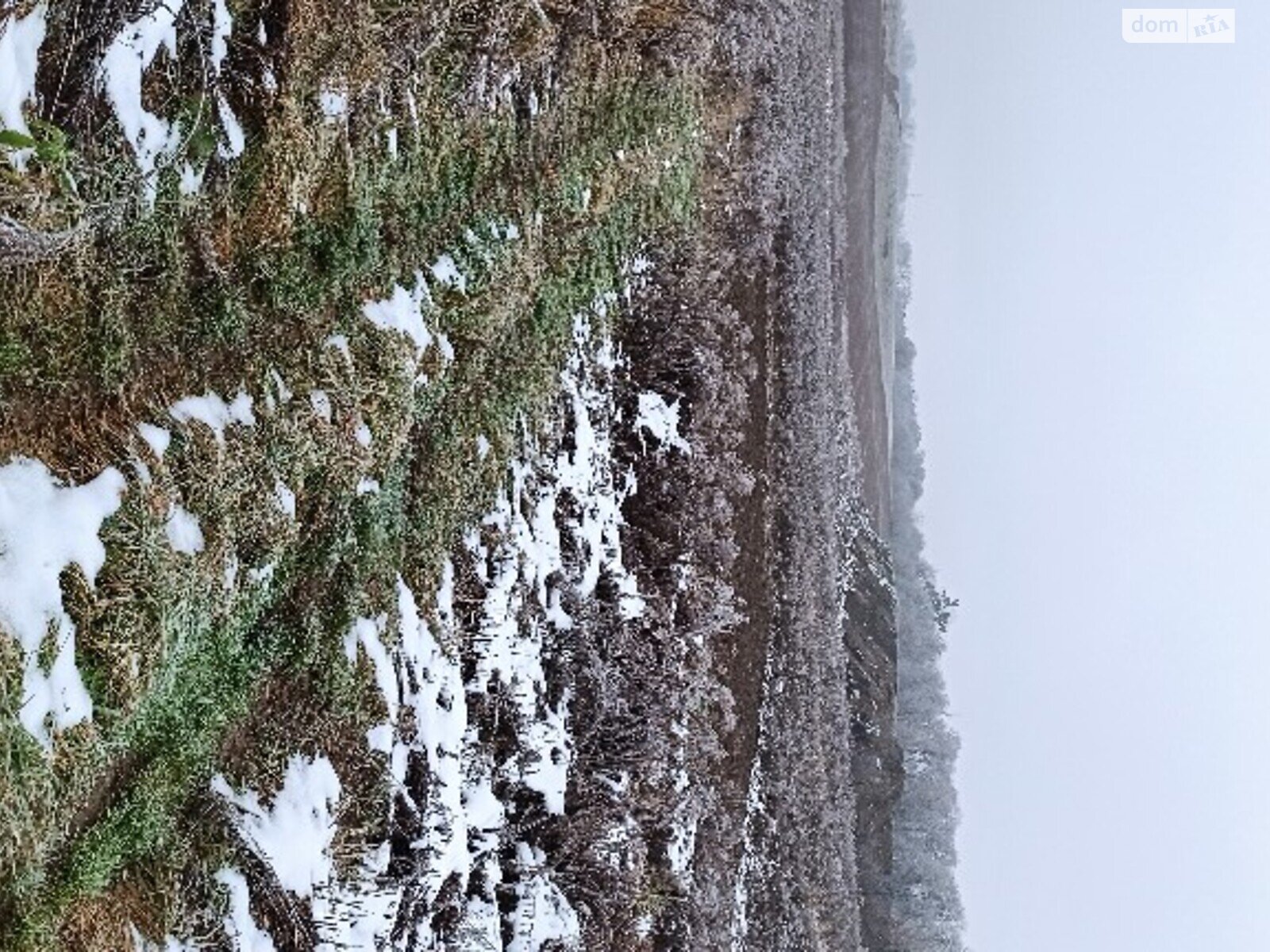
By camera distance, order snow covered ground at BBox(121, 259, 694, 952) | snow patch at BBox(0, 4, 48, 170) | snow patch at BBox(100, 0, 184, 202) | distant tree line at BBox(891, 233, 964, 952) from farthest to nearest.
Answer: distant tree line at BBox(891, 233, 964, 952) → snow covered ground at BBox(121, 259, 694, 952) → snow patch at BBox(100, 0, 184, 202) → snow patch at BBox(0, 4, 48, 170)

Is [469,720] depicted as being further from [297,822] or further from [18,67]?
[18,67]

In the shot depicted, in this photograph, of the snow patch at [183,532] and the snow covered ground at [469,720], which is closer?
the snow patch at [183,532]

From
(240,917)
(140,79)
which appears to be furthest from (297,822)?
(140,79)

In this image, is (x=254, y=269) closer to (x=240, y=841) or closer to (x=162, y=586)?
(x=162, y=586)

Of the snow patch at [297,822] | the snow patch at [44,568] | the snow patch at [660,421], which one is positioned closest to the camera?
the snow patch at [44,568]

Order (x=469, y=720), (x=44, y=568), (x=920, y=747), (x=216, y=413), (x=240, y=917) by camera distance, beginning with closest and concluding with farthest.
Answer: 1. (x=44, y=568)
2. (x=240, y=917)
3. (x=216, y=413)
4. (x=469, y=720)
5. (x=920, y=747)

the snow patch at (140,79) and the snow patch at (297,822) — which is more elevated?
the snow patch at (140,79)

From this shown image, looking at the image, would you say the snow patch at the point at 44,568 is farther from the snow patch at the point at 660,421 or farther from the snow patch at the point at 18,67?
the snow patch at the point at 660,421

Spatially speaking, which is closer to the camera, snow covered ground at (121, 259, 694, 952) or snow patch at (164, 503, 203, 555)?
snow patch at (164, 503, 203, 555)

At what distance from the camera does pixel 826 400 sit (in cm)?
1784

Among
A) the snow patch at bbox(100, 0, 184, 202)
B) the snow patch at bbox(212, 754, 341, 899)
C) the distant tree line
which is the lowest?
the snow patch at bbox(212, 754, 341, 899)

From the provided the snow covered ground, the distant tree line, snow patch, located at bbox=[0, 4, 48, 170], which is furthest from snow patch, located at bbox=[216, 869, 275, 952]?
the distant tree line

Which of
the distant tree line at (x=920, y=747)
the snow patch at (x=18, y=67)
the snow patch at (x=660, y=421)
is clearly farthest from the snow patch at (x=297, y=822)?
the distant tree line at (x=920, y=747)

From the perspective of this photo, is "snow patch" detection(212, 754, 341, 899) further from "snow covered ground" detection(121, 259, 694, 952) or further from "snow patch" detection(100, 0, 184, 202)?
"snow patch" detection(100, 0, 184, 202)
